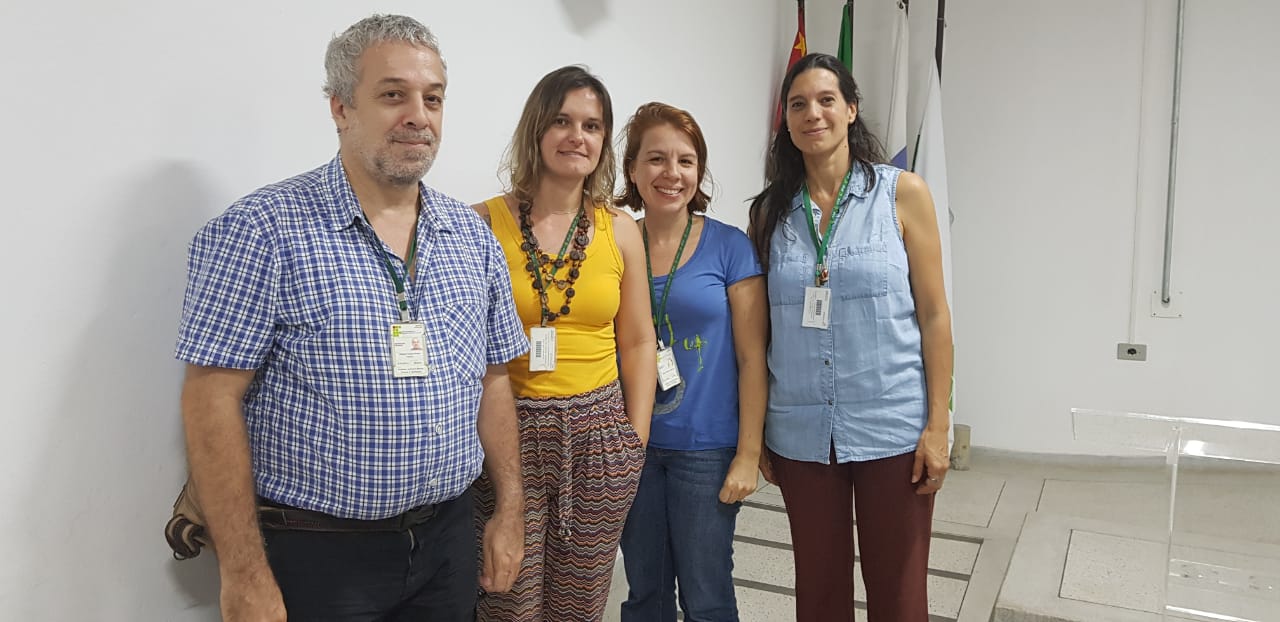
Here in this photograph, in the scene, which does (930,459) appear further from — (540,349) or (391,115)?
(391,115)

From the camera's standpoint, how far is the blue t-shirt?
1941mm

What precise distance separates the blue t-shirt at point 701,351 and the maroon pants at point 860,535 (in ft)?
0.69

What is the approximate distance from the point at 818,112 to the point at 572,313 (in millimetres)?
715

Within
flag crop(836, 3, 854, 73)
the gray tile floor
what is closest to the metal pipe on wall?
the gray tile floor

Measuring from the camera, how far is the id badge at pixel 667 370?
1.94m

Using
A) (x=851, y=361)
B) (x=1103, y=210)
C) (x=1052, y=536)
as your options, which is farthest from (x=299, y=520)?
(x=1103, y=210)

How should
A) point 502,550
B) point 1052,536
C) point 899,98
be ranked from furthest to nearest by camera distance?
point 899,98, point 1052,536, point 502,550

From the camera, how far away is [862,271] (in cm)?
189

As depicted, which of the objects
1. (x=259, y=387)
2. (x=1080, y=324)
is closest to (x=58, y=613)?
(x=259, y=387)

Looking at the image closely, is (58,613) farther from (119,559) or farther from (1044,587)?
(1044,587)

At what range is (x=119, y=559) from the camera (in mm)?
1438

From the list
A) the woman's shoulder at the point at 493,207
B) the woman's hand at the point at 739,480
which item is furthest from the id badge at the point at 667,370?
the woman's shoulder at the point at 493,207

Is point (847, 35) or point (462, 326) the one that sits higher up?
point (847, 35)

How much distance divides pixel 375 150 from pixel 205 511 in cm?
63
